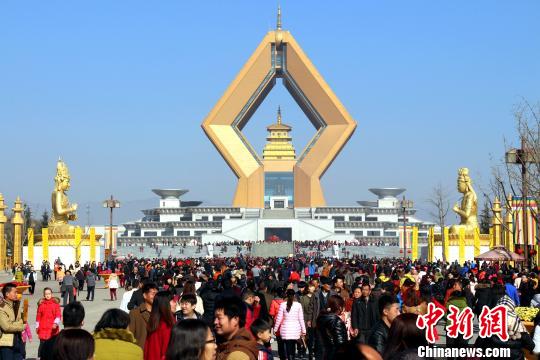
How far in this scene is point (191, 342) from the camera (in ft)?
13.4

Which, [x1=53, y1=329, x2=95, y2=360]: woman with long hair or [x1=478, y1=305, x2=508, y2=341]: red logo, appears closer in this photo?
[x1=53, y1=329, x2=95, y2=360]: woman with long hair

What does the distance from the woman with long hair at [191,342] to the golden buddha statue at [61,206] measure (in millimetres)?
31595

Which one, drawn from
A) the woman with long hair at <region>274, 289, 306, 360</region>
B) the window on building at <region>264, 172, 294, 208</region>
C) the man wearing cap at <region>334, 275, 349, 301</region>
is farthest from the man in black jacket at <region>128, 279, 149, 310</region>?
the window on building at <region>264, 172, 294, 208</region>

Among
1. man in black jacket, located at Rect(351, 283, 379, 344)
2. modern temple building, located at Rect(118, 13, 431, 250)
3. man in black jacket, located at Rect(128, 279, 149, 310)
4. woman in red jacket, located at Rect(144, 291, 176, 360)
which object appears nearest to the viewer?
woman in red jacket, located at Rect(144, 291, 176, 360)

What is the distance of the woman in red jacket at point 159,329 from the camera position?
5781mm

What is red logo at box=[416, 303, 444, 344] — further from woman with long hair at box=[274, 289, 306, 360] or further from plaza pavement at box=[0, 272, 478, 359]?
plaza pavement at box=[0, 272, 478, 359]

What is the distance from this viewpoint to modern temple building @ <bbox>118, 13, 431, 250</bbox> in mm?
55031

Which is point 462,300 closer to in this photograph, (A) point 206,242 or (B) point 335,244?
(B) point 335,244

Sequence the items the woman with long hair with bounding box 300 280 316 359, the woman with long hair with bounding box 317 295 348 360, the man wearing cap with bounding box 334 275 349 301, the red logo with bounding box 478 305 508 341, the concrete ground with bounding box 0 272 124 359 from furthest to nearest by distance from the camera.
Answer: the concrete ground with bounding box 0 272 124 359, the man wearing cap with bounding box 334 275 349 301, the woman with long hair with bounding box 300 280 316 359, the woman with long hair with bounding box 317 295 348 360, the red logo with bounding box 478 305 508 341

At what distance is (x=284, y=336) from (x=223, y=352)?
14.6 feet

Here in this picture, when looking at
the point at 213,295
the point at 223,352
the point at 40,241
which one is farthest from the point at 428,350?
the point at 40,241

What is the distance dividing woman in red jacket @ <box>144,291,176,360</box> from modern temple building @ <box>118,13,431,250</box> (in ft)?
158

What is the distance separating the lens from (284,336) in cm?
916

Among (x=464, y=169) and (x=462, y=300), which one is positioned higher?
(x=464, y=169)
